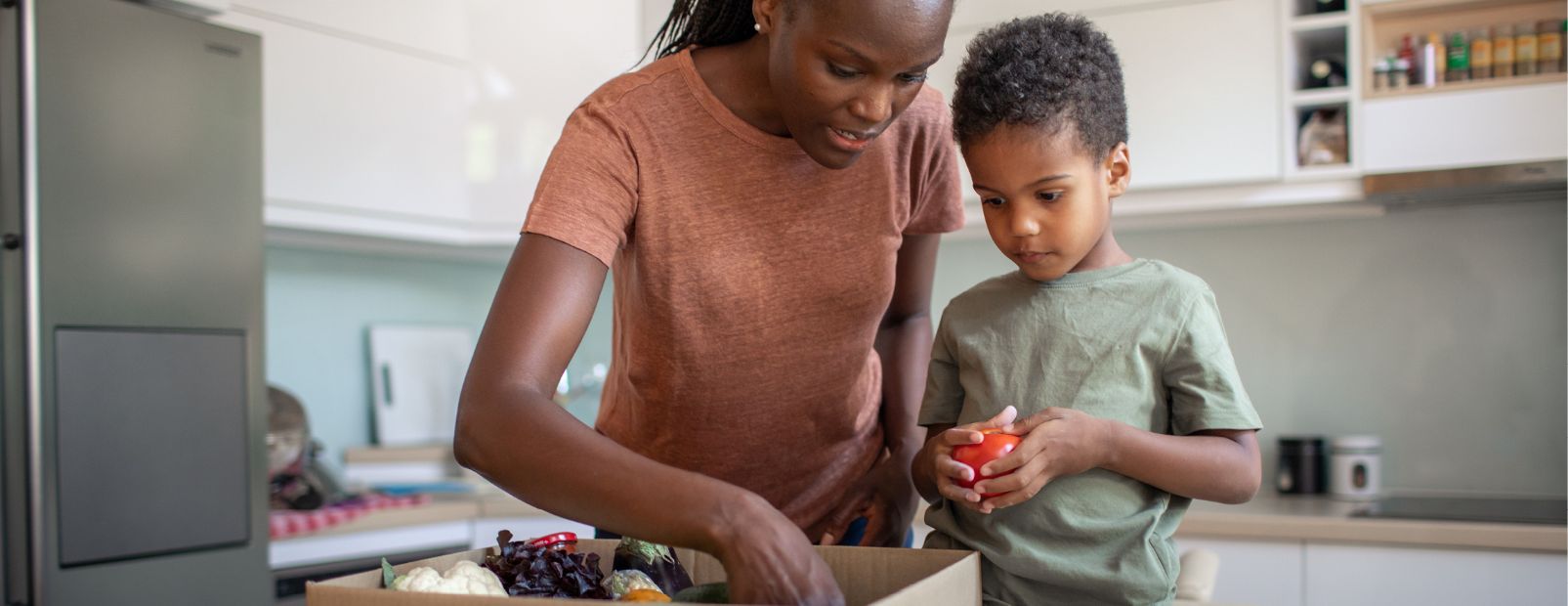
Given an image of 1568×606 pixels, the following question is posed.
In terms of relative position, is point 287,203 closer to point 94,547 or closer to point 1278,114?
point 94,547

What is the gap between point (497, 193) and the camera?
3191mm

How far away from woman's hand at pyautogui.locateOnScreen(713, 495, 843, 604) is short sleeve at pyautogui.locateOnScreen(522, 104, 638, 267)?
27 centimetres

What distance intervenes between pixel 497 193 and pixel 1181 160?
5.37 feet

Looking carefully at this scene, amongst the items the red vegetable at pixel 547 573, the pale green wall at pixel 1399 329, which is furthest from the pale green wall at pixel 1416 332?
the red vegetable at pixel 547 573

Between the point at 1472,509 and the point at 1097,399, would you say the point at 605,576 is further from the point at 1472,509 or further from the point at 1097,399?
the point at 1472,509

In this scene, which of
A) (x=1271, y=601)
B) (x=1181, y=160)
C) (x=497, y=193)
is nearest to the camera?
(x=1271, y=601)

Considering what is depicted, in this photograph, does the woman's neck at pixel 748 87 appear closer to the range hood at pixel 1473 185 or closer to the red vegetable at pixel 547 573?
the red vegetable at pixel 547 573

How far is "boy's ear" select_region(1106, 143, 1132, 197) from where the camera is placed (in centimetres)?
98

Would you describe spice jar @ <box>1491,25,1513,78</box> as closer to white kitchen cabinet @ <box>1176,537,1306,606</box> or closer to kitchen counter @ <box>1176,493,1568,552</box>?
kitchen counter @ <box>1176,493,1568,552</box>

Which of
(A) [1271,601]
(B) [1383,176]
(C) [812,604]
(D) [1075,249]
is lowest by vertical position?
(A) [1271,601]

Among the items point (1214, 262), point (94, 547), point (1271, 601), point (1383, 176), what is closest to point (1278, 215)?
point (1214, 262)

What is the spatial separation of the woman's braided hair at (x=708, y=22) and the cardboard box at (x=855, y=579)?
1.43 ft

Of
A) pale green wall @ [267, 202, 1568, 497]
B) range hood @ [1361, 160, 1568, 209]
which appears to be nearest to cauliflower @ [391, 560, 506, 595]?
range hood @ [1361, 160, 1568, 209]

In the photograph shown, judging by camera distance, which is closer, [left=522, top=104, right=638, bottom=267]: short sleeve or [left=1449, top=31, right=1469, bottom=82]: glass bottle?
[left=522, top=104, right=638, bottom=267]: short sleeve
